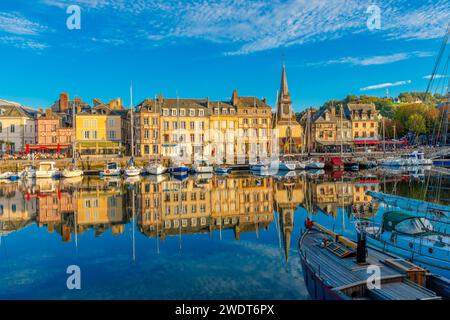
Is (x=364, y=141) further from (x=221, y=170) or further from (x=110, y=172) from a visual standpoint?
(x=110, y=172)

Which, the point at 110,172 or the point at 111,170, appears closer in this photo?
the point at 110,172

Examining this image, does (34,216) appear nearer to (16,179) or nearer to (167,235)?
(167,235)

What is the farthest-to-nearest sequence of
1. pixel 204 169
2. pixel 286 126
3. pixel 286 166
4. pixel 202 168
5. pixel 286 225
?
pixel 286 126 < pixel 286 166 < pixel 202 168 < pixel 204 169 < pixel 286 225

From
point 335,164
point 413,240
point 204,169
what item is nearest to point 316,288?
point 413,240

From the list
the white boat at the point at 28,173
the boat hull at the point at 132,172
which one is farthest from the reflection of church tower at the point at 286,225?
the white boat at the point at 28,173

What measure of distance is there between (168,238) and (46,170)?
124ft

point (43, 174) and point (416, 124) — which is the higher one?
point (416, 124)

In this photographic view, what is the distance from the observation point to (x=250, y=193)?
105ft

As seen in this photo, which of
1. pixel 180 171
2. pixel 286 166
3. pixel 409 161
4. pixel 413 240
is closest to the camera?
pixel 413 240

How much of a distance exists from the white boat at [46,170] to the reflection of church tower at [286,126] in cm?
4081

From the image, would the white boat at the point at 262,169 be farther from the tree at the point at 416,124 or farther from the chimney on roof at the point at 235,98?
the tree at the point at 416,124

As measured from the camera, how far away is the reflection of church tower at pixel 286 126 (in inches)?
2867

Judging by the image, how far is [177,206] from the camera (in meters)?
26.3
